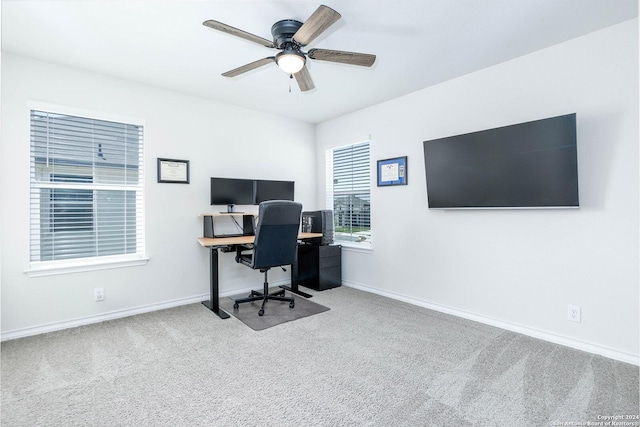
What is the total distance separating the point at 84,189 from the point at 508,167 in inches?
159

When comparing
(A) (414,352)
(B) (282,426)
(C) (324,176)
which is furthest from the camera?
(C) (324,176)

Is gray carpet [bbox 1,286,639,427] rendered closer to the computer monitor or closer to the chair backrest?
the chair backrest

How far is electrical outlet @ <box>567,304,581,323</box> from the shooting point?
2469mm

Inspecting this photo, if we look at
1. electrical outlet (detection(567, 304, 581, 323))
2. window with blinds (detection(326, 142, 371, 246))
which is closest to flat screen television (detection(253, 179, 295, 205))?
window with blinds (detection(326, 142, 371, 246))

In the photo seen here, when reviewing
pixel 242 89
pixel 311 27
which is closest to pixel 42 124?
pixel 242 89

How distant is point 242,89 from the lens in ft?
11.4

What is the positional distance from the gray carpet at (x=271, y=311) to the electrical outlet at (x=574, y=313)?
2.19m

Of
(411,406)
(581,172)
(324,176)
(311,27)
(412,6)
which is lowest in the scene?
(411,406)

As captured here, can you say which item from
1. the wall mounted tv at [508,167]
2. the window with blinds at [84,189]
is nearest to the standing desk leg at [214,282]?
the window with blinds at [84,189]

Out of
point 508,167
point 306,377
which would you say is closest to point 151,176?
point 306,377

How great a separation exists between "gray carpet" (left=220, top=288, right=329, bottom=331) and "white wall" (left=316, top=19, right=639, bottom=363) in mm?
1137

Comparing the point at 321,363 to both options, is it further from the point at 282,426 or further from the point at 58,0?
the point at 58,0

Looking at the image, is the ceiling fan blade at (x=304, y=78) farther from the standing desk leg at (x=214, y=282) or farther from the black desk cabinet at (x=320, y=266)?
the black desk cabinet at (x=320, y=266)

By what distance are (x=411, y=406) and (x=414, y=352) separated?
0.69 m
